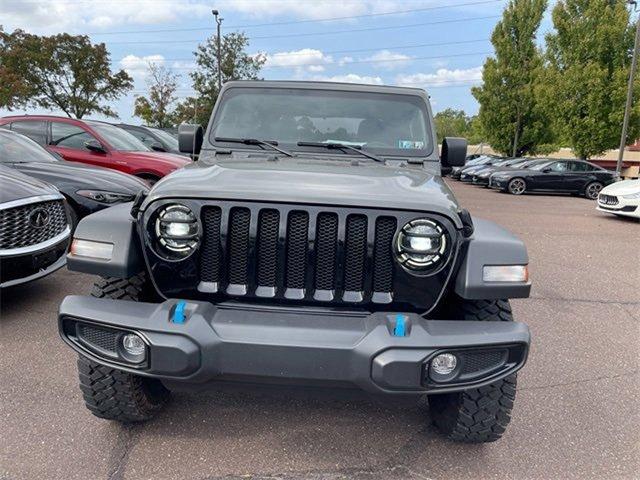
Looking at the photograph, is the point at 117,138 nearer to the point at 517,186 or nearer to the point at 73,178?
the point at 73,178

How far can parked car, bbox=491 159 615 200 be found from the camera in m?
17.7

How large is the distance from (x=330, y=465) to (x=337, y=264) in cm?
101

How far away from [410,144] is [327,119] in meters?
0.59

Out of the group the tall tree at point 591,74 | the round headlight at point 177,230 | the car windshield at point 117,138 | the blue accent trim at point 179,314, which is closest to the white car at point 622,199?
the car windshield at point 117,138

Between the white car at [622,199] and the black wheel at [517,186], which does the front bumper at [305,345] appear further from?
the black wheel at [517,186]

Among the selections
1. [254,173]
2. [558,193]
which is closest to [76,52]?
[558,193]

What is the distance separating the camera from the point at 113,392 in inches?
96.0

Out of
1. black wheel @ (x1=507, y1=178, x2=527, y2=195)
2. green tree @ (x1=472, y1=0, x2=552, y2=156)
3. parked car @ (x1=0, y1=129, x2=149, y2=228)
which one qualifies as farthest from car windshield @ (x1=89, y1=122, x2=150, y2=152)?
green tree @ (x1=472, y1=0, x2=552, y2=156)

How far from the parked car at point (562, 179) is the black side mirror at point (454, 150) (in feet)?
50.4

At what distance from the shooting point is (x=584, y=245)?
8.31 meters

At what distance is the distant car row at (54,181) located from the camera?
12.9 feet

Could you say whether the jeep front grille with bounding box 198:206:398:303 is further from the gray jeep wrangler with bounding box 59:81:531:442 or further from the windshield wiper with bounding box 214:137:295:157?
the windshield wiper with bounding box 214:137:295:157

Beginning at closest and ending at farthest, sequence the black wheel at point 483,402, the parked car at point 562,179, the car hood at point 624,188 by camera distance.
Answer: the black wheel at point 483,402
the car hood at point 624,188
the parked car at point 562,179

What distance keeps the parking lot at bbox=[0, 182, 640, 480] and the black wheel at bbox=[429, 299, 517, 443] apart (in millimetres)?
187
